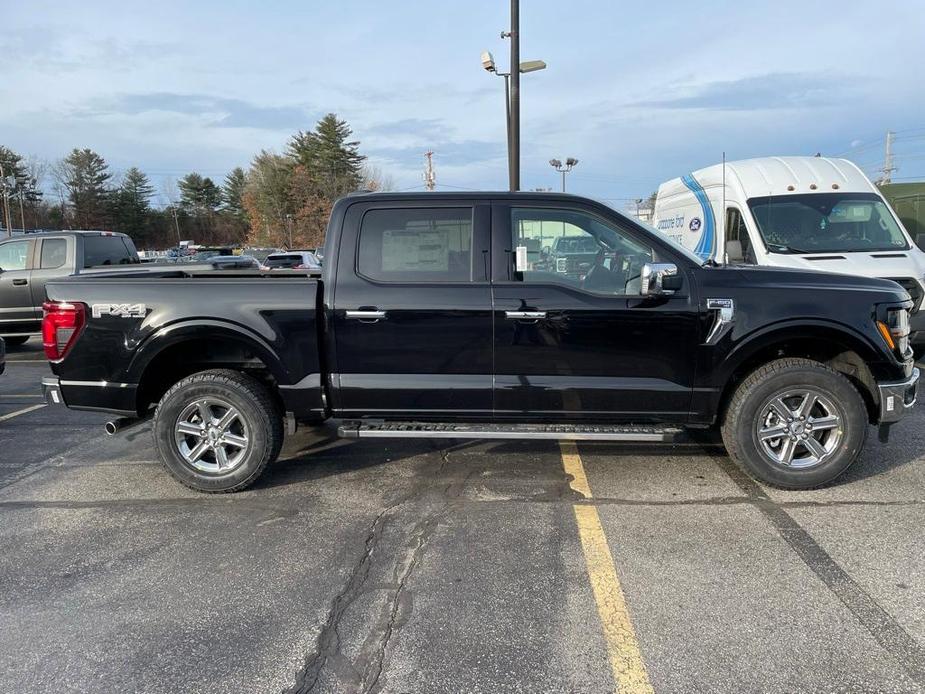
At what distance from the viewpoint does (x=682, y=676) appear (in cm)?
246

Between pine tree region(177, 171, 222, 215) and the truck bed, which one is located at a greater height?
pine tree region(177, 171, 222, 215)

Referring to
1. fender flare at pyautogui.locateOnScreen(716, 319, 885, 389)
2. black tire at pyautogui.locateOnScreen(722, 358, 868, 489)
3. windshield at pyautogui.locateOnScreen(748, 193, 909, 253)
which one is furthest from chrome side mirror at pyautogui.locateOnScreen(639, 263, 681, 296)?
windshield at pyautogui.locateOnScreen(748, 193, 909, 253)

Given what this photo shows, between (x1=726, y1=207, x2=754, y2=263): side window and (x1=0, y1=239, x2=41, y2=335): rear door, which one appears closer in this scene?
(x1=726, y1=207, x2=754, y2=263): side window

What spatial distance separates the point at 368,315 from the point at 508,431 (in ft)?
3.94

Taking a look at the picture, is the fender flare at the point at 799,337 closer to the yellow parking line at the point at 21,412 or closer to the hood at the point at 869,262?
the hood at the point at 869,262

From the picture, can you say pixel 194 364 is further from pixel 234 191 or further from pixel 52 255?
pixel 234 191

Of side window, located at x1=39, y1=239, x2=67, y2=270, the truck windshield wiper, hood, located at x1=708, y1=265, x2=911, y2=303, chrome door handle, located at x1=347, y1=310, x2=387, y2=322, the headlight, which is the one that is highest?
side window, located at x1=39, y1=239, x2=67, y2=270

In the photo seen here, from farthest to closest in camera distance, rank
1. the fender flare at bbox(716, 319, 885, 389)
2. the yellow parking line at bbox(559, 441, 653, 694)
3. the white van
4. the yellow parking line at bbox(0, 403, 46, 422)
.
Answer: the white van < the yellow parking line at bbox(0, 403, 46, 422) < the fender flare at bbox(716, 319, 885, 389) < the yellow parking line at bbox(559, 441, 653, 694)

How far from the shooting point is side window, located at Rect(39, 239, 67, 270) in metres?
9.96

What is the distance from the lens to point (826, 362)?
4414 millimetres

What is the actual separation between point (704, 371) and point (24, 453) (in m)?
5.47

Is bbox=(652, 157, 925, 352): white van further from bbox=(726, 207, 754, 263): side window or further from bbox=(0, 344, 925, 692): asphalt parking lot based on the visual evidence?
bbox=(0, 344, 925, 692): asphalt parking lot

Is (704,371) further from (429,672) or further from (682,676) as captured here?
(429,672)

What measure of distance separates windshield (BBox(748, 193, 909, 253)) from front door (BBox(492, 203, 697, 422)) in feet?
13.9
